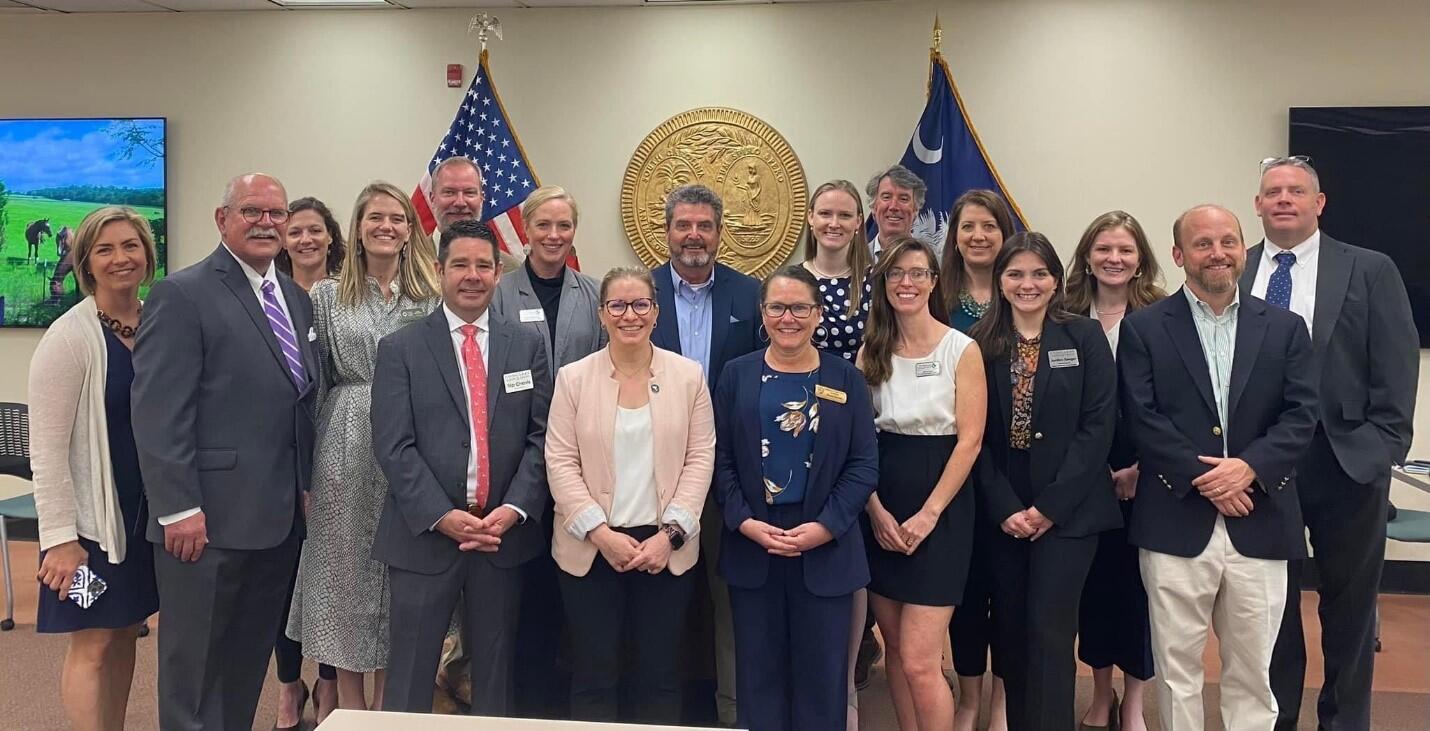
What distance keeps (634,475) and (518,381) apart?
17.2 inches

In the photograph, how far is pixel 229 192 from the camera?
114 inches

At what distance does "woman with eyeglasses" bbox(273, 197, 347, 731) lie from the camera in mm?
3625

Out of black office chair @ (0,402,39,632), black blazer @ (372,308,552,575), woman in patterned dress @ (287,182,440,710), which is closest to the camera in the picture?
black blazer @ (372,308,552,575)

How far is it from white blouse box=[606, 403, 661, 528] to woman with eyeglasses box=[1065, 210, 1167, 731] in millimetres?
1496

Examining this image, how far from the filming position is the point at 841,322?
11.3ft

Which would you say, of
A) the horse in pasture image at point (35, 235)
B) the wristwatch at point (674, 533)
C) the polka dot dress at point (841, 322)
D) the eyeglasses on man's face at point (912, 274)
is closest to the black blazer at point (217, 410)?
the wristwatch at point (674, 533)

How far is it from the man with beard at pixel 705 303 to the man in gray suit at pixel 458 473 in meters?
0.63

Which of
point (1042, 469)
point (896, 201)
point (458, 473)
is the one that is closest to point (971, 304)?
point (896, 201)

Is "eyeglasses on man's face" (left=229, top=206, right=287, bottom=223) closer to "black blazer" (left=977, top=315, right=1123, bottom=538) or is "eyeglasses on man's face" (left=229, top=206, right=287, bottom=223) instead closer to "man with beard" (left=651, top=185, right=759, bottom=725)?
"man with beard" (left=651, top=185, right=759, bottom=725)

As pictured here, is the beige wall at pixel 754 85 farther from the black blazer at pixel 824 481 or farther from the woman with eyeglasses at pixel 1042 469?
the black blazer at pixel 824 481

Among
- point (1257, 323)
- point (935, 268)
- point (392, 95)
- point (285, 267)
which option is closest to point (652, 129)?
point (392, 95)

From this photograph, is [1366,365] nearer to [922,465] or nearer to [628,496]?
[922,465]

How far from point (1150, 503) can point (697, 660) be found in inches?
64.3

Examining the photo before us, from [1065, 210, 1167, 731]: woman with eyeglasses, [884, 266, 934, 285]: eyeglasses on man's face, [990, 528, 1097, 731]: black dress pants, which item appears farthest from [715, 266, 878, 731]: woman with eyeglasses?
[1065, 210, 1167, 731]: woman with eyeglasses
